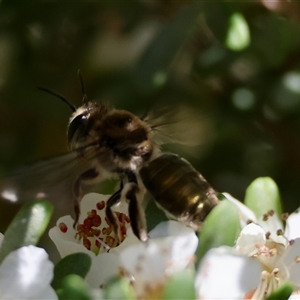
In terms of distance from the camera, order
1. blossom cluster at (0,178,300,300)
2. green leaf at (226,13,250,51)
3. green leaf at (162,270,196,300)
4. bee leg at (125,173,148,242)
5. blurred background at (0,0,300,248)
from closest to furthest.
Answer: green leaf at (162,270,196,300) < blossom cluster at (0,178,300,300) < bee leg at (125,173,148,242) < green leaf at (226,13,250,51) < blurred background at (0,0,300,248)

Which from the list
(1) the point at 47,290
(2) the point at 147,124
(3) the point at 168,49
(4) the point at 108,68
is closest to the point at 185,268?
(1) the point at 47,290

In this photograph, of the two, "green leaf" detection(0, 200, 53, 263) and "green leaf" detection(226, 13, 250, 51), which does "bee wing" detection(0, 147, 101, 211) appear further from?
"green leaf" detection(226, 13, 250, 51)

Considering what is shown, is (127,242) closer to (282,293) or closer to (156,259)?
(156,259)

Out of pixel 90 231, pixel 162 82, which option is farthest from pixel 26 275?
pixel 162 82

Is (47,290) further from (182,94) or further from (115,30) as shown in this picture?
(115,30)

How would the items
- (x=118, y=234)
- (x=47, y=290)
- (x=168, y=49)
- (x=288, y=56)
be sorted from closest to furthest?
(x=47, y=290) < (x=118, y=234) < (x=168, y=49) < (x=288, y=56)

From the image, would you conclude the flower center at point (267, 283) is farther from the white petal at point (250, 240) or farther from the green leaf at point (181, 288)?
the green leaf at point (181, 288)

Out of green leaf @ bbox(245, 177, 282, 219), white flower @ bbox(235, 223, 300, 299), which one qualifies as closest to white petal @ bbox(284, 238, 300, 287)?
white flower @ bbox(235, 223, 300, 299)
